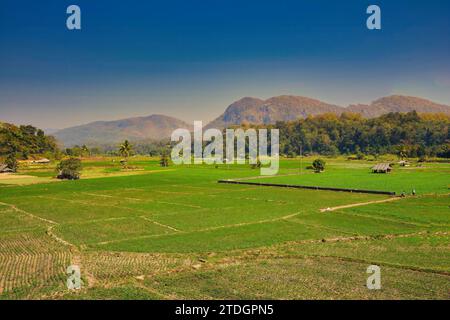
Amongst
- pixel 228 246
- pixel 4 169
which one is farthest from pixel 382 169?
pixel 4 169

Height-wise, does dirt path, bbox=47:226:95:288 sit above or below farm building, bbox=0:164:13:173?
below

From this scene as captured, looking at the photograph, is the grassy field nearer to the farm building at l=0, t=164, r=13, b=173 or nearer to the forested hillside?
the farm building at l=0, t=164, r=13, b=173

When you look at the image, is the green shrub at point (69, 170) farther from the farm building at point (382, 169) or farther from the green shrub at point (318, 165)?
the farm building at point (382, 169)

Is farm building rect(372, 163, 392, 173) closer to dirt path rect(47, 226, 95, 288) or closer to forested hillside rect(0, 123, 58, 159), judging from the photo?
dirt path rect(47, 226, 95, 288)

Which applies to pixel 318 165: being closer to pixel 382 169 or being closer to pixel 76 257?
pixel 382 169

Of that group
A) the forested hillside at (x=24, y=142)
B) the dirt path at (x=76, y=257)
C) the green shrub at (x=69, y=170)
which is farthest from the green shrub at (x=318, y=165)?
the forested hillside at (x=24, y=142)

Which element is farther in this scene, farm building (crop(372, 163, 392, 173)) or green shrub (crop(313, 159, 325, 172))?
green shrub (crop(313, 159, 325, 172))

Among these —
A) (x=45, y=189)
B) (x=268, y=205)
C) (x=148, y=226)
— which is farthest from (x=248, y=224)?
(x=45, y=189)

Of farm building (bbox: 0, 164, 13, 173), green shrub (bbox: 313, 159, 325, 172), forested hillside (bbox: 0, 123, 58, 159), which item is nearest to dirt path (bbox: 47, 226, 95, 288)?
green shrub (bbox: 313, 159, 325, 172)

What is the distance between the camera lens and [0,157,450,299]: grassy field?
68.6ft

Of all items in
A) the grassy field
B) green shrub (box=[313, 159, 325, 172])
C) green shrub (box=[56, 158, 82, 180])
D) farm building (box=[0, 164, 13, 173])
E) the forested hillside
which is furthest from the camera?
the forested hillside

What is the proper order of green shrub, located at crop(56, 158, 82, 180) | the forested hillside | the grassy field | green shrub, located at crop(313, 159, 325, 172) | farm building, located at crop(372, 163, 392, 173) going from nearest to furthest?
the grassy field
green shrub, located at crop(56, 158, 82, 180)
farm building, located at crop(372, 163, 392, 173)
green shrub, located at crop(313, 159, 325, 172)
the forested hillside

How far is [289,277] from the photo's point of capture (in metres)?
22.5

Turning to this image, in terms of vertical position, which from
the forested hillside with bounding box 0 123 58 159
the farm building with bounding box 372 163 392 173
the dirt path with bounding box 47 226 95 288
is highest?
the forested hillside with bounding box 0 123 58 159
